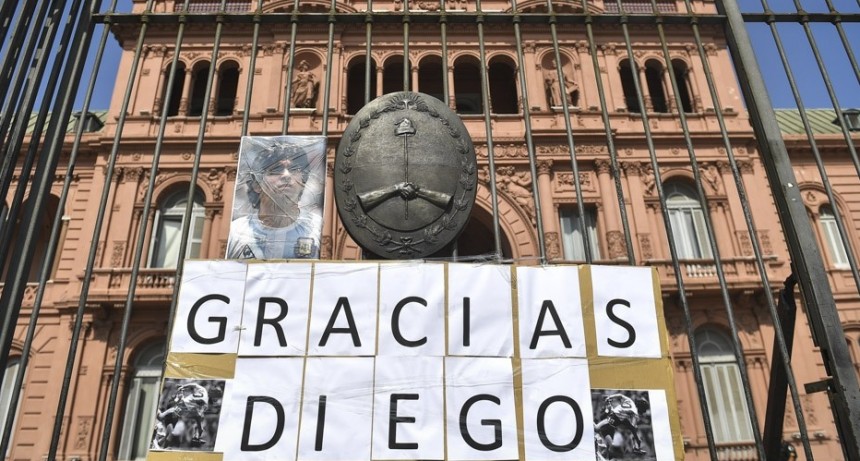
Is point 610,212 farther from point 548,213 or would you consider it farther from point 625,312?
point 625,312

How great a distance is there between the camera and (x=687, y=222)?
1780 centimetres

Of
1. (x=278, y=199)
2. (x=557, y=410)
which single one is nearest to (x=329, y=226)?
(x=278, y=199)

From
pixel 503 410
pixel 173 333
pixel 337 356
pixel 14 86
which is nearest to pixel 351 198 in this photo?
pixel 337 356

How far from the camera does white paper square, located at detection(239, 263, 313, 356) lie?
3592mm

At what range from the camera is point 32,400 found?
15.3 metres

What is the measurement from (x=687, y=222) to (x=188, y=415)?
17077 millimetres

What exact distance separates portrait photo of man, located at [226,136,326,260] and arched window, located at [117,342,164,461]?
12.2 meters

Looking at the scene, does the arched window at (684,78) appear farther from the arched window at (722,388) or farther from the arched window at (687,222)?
the arched window at (722,388)

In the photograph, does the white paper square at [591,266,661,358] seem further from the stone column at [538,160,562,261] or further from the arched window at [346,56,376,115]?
the arched window at [346,56,376,115]

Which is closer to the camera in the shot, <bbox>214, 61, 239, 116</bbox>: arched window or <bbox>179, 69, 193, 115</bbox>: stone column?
<bbox>179, 69, 193, 115</bbox>: stone column

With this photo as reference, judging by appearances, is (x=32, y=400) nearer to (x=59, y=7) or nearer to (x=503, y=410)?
(x=59, y=7)

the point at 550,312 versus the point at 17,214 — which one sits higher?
the point at 17,214

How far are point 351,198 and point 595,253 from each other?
13.8 meters

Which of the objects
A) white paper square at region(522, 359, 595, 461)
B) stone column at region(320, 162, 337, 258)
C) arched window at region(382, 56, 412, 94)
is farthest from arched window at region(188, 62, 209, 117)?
white paper square at region(522, 359, 595, 461)
